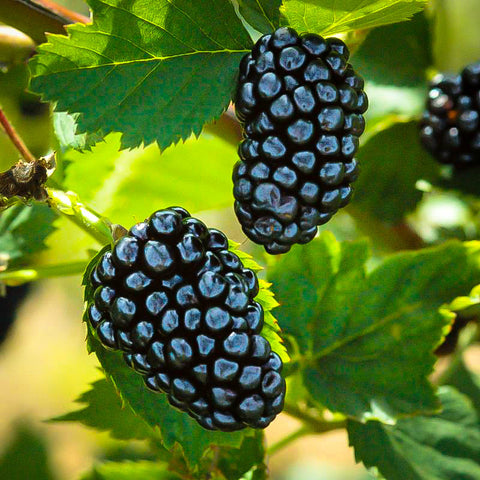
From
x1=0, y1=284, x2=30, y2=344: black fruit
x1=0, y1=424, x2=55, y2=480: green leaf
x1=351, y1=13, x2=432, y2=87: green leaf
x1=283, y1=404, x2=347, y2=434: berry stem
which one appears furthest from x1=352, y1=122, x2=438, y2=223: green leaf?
x1=0, y1=284, x2=30, y2=344: black fruit

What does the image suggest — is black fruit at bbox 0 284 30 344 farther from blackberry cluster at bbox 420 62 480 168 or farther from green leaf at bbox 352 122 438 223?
blackberry cluster at bbox 420 62 480 168

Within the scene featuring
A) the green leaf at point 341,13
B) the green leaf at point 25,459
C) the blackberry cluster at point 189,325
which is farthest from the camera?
the green leaf at point 25,459

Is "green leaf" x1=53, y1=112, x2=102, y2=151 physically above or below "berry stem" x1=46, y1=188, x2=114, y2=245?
above

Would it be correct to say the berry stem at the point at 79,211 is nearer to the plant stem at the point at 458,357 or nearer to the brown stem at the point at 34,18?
the brown stem at the point at 34,18

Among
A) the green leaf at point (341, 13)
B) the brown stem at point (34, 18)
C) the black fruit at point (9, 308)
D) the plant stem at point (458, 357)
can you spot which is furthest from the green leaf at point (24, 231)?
the black fruit at point (9, 308)

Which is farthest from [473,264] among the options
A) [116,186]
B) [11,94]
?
[11,94]

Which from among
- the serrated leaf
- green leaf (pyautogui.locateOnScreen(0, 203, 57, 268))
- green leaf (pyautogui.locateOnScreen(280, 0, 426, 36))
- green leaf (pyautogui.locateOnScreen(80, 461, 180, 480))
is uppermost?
green leaf (pyautogui.locateOnScreen(280, 0, 426, 36))
